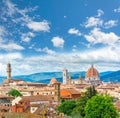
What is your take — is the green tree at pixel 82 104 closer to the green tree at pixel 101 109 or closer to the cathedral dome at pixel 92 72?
the green tree at pixel 101 109

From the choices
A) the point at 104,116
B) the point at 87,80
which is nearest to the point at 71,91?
the point at 104,116

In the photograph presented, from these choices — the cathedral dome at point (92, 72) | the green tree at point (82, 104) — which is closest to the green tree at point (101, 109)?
the green tree at point (82, 104)

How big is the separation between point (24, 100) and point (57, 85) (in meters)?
8.23

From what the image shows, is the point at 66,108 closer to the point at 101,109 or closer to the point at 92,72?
the point at 101,109

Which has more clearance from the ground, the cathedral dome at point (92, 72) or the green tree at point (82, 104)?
the cathedral dome at point (92, 72)

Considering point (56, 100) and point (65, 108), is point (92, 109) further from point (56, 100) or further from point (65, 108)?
point (56, 100)

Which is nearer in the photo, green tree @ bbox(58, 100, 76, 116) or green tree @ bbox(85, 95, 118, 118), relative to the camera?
green tree @ bbox(85, 95, 118, 118)

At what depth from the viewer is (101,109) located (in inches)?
980

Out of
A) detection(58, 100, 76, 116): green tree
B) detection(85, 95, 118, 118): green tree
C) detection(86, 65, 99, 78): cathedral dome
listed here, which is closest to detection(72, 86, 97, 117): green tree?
detection(58, 100, 76, 116): green tree

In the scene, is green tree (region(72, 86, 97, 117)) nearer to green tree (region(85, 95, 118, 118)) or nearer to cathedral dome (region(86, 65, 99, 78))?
green tree (region(85, 95, 118, 118))

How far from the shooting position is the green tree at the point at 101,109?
24.4 metres

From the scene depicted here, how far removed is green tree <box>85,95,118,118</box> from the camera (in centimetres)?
2441

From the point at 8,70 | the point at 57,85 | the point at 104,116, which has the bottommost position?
the point at 104,116

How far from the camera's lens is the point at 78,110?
27.9 meters
